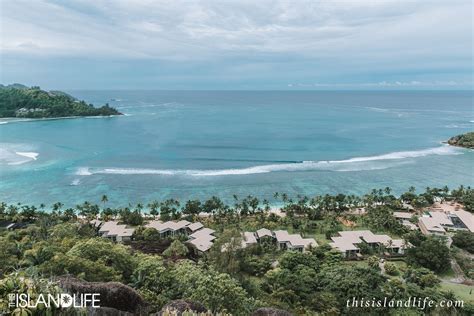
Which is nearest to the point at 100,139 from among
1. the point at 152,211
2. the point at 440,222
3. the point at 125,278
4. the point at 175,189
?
the point at 175,189

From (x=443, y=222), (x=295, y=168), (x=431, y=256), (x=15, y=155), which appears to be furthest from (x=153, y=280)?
(x=15, y=155)

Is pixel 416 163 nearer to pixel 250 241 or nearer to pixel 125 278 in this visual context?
pixel 250 241

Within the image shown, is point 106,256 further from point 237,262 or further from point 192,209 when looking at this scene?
point 192,209

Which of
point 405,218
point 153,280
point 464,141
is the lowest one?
point 405,218

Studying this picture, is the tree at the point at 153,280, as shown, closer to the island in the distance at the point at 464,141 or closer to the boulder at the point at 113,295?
the boulder at the point at 113,295

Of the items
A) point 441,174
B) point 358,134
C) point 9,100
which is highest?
point 9,100

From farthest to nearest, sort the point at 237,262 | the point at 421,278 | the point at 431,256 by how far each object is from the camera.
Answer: the point at 431,256 → the point at 237,262 → the point at 421,278
